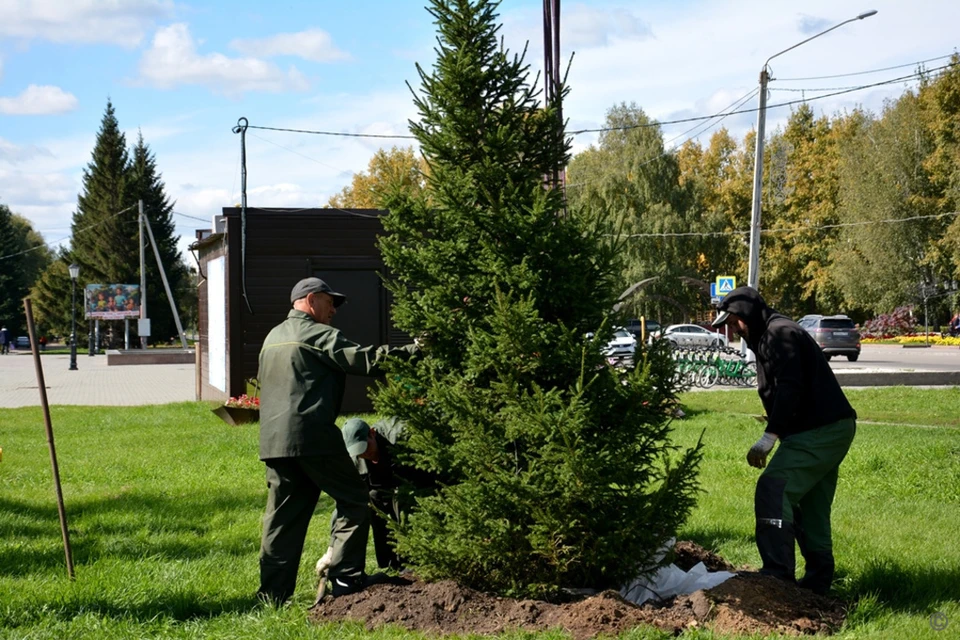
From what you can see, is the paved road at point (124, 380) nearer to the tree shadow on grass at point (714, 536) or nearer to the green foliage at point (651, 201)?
the green foliage at point (651, 201)

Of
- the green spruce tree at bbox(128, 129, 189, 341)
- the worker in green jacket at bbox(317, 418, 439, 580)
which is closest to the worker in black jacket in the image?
the worker in green jacket at bbox(317, 418, 439, 580)

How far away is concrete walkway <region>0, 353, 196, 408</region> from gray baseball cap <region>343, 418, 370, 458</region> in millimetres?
15665

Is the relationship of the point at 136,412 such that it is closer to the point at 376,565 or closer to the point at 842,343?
the point at 376,565

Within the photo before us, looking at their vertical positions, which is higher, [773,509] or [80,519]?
A: [773,509]

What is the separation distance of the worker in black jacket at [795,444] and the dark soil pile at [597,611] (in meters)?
0.28

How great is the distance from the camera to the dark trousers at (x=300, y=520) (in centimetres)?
562

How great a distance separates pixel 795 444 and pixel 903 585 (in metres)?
1.03

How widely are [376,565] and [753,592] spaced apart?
8.49 feet

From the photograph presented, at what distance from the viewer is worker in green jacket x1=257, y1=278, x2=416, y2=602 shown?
5551 millimetres

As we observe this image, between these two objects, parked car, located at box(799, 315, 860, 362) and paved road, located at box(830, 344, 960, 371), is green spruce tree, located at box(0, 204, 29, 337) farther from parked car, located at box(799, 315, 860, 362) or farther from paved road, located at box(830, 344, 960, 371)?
paved road, located at box(830, 344, 960, 371)

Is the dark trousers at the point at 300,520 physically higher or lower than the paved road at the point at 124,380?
higher

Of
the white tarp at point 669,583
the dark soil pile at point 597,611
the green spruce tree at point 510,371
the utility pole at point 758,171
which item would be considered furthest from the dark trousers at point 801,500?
the utility pole at point 758,171

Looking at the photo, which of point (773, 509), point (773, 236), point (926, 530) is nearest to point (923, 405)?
point (926, 530)

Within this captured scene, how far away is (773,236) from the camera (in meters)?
66.4
